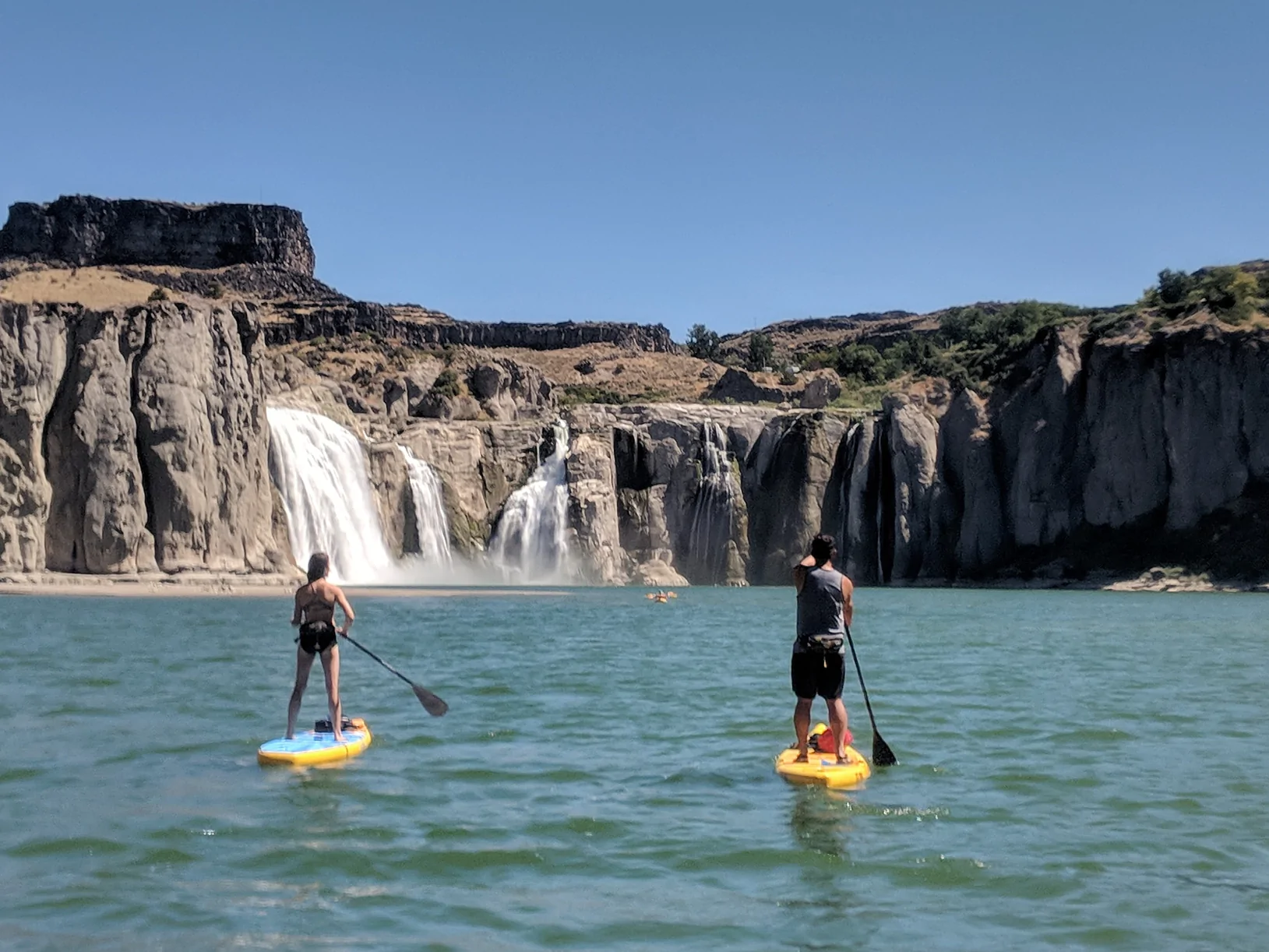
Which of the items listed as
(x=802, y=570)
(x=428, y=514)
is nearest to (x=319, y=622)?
(x=802, y=570)

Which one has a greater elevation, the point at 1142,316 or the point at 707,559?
the point at 1142,316

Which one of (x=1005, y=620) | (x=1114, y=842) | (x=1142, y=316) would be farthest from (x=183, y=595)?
(x=1142, y=316)

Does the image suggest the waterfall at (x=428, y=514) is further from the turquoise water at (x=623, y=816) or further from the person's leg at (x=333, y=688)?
the person's leg at (x=333, y=688)

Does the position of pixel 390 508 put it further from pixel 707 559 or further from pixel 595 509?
pixel 707 559

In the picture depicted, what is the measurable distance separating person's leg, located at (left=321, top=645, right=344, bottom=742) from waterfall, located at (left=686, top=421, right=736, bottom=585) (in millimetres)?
66773

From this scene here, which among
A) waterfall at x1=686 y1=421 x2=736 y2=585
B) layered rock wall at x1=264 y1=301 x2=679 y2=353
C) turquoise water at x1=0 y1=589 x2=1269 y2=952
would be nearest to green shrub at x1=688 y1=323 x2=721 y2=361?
layered rock wall at x1=264 y1=301 x2=679 y2=353

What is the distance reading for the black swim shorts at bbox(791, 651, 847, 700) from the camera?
12.5 meters

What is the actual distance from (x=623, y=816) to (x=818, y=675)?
2611 mm

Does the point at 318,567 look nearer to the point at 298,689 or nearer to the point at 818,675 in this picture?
the point at 298,689

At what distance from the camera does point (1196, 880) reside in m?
9.04

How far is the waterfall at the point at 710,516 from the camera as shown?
3191 inches

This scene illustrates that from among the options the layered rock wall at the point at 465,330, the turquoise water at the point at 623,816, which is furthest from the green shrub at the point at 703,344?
the turquoise water at the point at 623,816

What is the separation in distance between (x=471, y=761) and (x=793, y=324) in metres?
179

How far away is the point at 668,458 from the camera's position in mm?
82875
